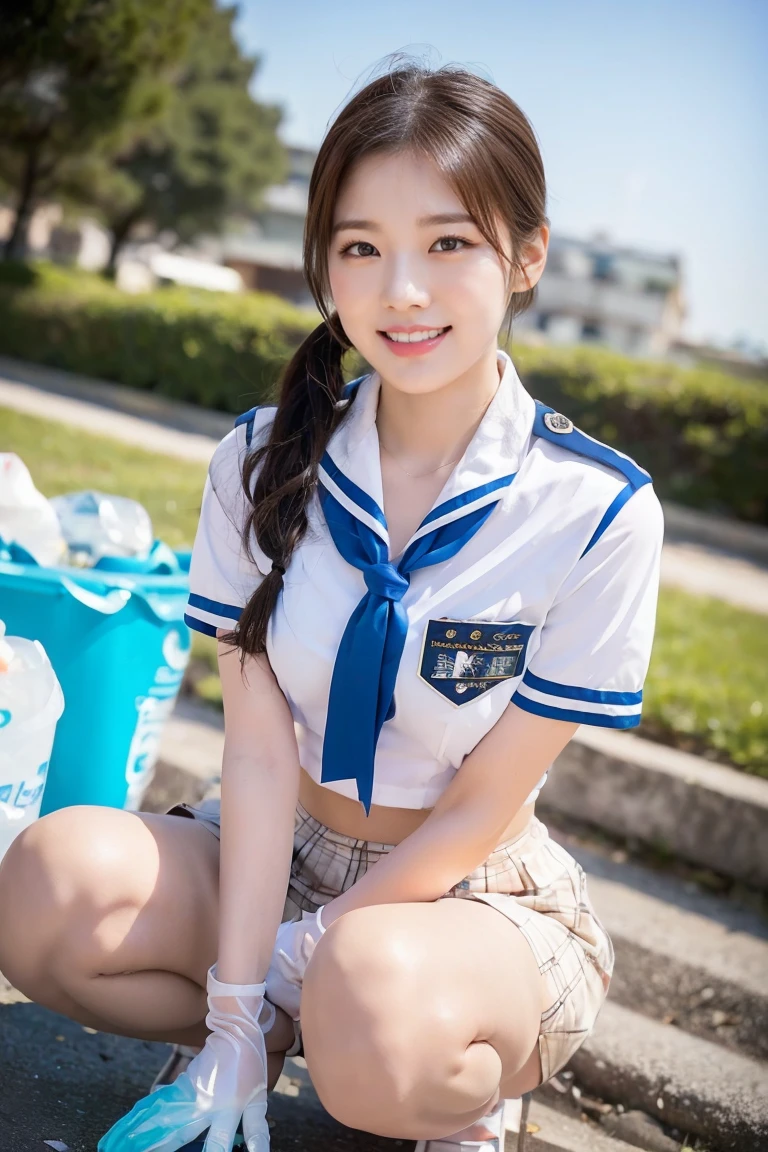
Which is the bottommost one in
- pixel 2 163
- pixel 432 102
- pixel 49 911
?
pixel 49 911

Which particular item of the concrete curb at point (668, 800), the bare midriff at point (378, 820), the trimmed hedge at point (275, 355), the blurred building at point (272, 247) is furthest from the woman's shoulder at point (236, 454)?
the blurred building at point (272, 247)

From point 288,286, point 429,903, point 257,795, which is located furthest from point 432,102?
point 288,286

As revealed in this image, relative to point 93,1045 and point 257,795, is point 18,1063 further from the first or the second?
point 257,795

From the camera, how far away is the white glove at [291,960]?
1815 mm

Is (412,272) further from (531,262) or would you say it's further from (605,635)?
(605,635)

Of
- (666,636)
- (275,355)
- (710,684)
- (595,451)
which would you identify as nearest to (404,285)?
(595,451)

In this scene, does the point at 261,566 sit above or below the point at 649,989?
above

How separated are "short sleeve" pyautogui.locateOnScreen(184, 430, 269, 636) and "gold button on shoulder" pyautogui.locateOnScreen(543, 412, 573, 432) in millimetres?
543

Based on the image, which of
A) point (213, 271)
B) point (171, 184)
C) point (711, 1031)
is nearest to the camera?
point (711, 1031)

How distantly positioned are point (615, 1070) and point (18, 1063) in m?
1.15

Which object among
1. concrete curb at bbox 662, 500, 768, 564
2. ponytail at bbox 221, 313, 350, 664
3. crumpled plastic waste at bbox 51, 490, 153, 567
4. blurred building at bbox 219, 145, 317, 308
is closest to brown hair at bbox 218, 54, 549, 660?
ponytail at bbox 221, 313, 350, 664

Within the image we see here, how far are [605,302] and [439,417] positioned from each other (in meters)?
49.7

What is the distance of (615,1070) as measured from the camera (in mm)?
2215

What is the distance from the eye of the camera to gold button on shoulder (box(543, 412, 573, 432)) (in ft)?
6.24
